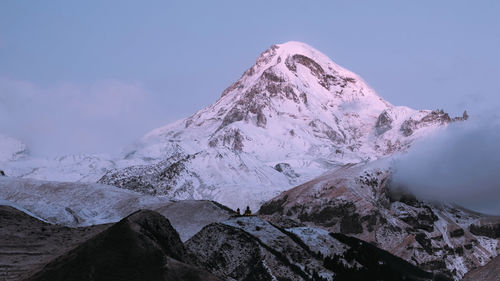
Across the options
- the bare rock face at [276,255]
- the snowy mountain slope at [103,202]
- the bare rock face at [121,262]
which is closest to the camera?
the bare rock face at [121,262]

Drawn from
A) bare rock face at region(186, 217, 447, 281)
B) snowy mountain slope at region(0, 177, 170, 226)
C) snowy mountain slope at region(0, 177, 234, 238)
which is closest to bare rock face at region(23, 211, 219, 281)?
bare rock face at region(186, 217, 447, 281)

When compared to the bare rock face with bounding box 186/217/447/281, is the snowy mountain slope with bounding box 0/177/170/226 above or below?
above

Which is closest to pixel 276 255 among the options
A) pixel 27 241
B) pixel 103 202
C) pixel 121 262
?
pixel 27 241

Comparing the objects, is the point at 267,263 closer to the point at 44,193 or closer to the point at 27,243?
the point at 27,243

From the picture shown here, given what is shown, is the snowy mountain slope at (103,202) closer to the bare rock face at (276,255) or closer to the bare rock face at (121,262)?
the bare rock face at (276,255)

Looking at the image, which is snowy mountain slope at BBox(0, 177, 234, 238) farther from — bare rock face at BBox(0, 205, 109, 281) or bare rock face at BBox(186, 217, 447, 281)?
bare rock face at BBox(0, 205, 109, 281)

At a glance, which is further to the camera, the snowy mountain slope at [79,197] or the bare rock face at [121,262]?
the snowy mountain slope at [79,197]

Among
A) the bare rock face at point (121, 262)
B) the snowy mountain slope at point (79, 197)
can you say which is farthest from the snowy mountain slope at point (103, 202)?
the bare rock face at point (121, 262)

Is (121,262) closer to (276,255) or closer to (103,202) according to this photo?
(276,255)
